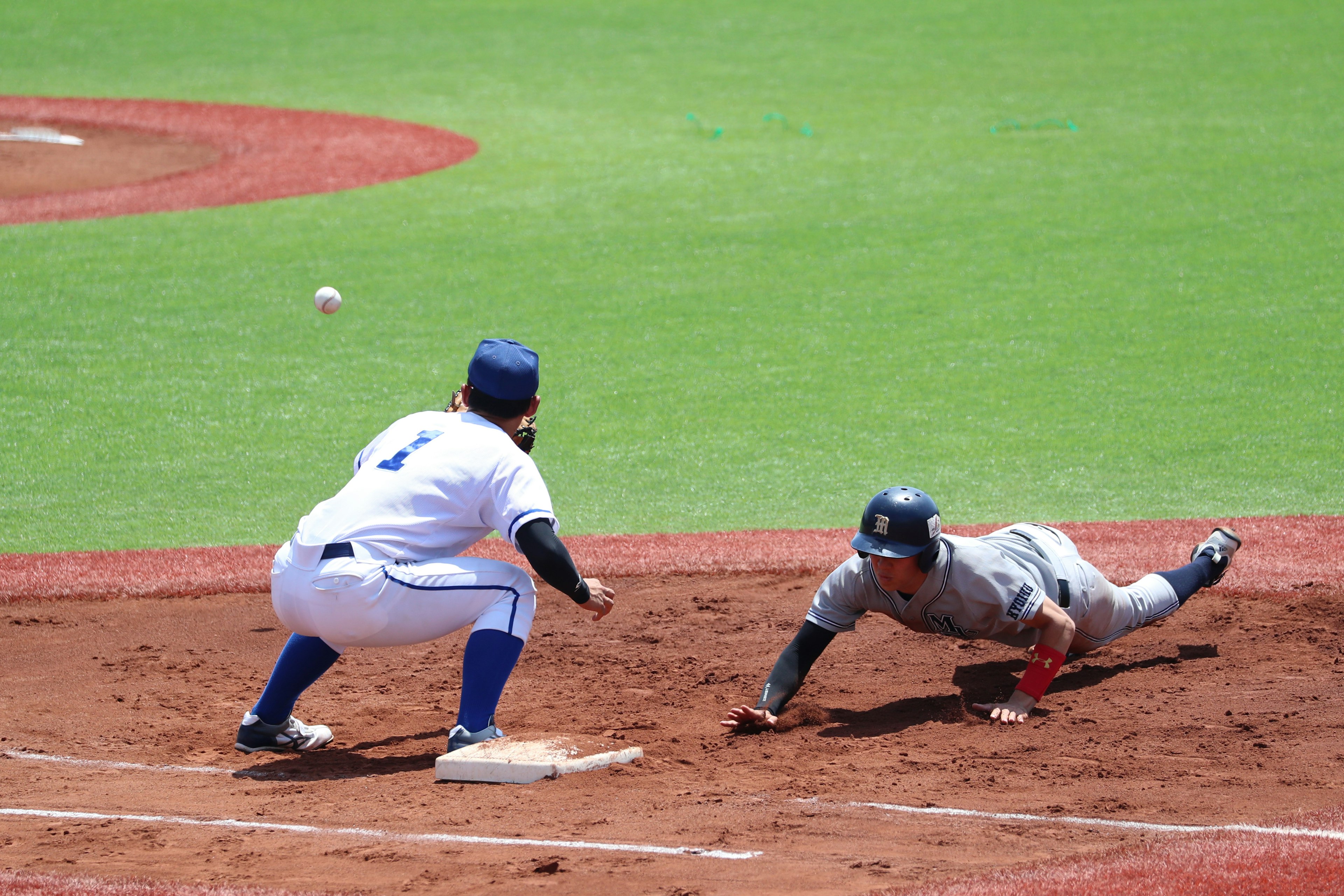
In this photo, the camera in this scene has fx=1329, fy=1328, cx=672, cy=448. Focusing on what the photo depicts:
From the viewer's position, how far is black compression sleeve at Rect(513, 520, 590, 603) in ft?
13.6

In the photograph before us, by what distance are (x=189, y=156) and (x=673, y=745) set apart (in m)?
16.5

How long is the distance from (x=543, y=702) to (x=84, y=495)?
16.5 feet

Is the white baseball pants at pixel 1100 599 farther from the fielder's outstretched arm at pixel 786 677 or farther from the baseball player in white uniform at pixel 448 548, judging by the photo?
the baseball player in white uniform at pixel 448 548

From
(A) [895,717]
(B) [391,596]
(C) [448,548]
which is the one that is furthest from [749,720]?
(B) [391,596]

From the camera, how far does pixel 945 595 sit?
477 centimetres

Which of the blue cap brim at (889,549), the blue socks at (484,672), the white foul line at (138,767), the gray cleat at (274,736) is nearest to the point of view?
the blue socks at (484,672)

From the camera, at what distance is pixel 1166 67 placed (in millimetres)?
21750

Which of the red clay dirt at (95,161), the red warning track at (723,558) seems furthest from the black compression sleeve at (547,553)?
the red clay dirt at (95,161)

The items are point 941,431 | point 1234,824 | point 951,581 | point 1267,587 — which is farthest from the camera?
point 941,431

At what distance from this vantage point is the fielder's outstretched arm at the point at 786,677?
480 centimetres

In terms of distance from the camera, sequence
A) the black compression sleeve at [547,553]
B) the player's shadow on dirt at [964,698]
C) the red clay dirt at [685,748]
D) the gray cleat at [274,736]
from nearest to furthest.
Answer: the red clay dirt at [685,748] → the black compression sleeve at [547,553] → the gray cleat at [274,736] → the player's shadow on dirt at [964,698]

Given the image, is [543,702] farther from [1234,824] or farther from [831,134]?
[831,134]

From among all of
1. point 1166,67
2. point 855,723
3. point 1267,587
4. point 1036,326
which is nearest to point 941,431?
point 1036,326

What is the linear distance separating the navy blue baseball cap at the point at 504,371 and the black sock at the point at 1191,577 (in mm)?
2927
